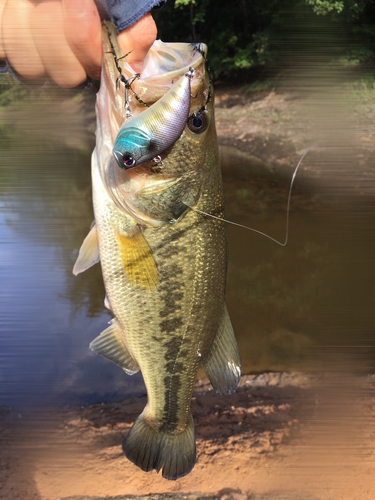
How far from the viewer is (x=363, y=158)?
8.98 metres

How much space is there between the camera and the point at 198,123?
1.34m

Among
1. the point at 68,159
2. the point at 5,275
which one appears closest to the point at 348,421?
the point at 5,275

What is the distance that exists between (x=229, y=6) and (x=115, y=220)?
1825 cm

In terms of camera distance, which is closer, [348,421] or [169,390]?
[169,390]

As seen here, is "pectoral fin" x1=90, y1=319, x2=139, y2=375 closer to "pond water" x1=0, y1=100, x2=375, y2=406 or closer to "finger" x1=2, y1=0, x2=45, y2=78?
"finger" x1=2, y1=0, x2=45, y2=78

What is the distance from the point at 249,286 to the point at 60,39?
434cm

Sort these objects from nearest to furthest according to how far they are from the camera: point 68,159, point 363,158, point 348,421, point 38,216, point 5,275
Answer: point 348,421 → point 5,275 → point 38,216 → point 363,158 → point 68,159

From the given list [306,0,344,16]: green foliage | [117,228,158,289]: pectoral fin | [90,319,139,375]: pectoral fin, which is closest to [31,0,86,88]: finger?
[117,228,158,289]: pectoral fin

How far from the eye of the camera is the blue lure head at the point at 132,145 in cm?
112

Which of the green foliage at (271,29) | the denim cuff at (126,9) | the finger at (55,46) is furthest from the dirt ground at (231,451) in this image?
the green foliage at (271,29)

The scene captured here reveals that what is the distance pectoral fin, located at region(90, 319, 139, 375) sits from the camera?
1.65 meters

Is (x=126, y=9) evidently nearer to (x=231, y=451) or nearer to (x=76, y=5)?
(x=76, y=5)

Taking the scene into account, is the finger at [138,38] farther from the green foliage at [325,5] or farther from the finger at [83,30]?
the green foliage at [325,5]

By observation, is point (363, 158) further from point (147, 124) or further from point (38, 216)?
point (147, 124)
